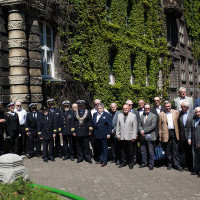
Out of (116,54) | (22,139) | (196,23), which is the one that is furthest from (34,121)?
(196,23)

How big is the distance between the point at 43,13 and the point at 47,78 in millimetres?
2940

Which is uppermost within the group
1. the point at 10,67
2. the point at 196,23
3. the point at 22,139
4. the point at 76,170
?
the point at 196,23

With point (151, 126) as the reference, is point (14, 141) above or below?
below

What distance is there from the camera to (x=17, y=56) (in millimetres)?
11406

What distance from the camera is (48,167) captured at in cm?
888

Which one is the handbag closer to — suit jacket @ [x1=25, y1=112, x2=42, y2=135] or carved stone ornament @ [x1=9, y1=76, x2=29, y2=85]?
suit jacket @ [x1=25, y1=112, x2=42, y2=135]

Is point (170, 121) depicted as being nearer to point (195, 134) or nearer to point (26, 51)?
point (195, 134)

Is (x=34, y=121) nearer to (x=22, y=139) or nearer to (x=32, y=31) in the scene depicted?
(x=22, y=139)

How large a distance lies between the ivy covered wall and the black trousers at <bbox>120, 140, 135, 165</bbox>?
5.93m

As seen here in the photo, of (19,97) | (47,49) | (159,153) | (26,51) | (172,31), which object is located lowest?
(159,153)

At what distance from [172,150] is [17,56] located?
6.98 meters

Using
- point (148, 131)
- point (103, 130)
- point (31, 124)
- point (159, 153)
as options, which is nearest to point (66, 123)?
point (31, 124)

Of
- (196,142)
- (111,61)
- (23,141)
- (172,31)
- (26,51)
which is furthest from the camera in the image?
(172,31)

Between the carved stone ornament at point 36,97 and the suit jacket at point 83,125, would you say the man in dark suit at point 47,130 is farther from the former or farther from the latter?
the carved stone ornament at point 36,97
